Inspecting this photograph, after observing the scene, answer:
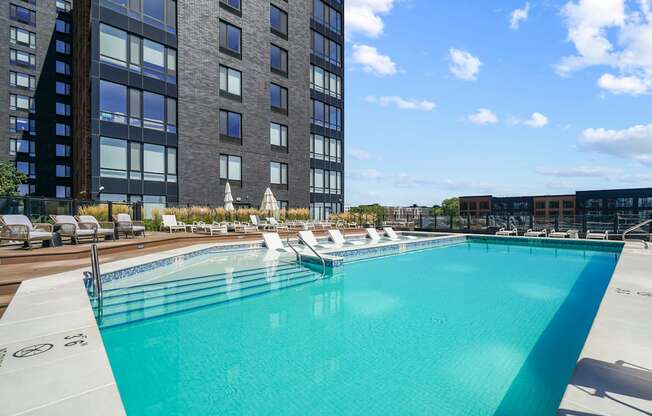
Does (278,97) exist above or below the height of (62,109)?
below

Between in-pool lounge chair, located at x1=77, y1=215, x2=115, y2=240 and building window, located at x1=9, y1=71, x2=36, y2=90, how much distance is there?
2739 centimetres

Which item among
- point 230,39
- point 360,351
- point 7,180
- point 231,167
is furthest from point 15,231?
point 7,180

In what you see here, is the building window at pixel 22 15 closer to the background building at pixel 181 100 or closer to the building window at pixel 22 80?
the background building at pixel 181 100

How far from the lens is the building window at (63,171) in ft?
98.5

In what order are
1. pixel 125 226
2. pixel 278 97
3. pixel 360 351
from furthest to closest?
pixel 278 97 < pixel 125 226 < pixel 360 351

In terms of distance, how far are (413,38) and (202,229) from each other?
39.2ft

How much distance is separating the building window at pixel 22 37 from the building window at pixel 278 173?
2495 centimetres

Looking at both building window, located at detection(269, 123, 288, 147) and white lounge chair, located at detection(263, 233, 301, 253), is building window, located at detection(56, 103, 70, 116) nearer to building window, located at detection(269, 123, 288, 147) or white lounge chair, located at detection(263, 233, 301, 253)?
building window, located at detection(269, 123, 288, 147)

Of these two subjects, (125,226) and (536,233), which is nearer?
(125,226)

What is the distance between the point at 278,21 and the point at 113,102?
41.0ft

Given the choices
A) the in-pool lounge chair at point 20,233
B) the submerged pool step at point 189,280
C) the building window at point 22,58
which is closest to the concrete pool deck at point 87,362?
the submerged pool step at point 189,280

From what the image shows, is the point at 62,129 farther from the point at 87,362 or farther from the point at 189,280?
the point at 87,362

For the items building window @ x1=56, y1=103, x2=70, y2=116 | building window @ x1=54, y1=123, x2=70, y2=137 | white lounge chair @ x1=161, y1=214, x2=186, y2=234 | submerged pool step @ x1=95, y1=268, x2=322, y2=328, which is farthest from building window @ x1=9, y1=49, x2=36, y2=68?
submerged pool step @ x1=95, y1=268, x2=322, y2=328

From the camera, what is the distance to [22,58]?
2861 cm
